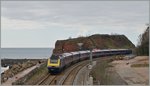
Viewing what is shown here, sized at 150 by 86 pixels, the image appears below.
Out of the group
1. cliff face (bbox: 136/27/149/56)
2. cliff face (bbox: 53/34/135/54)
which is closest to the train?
cliff face (bbox: 136/27/149/56)

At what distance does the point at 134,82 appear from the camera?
139ft

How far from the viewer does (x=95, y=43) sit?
419ft

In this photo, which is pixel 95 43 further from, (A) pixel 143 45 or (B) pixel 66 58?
(B) pixel 66 58

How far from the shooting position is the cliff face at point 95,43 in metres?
116

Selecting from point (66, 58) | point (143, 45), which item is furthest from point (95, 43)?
point (66, 58)

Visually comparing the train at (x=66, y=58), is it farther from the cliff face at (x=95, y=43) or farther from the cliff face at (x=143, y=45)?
the cliff face at (x=95, y=43)

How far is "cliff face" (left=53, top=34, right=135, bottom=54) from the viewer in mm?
116319

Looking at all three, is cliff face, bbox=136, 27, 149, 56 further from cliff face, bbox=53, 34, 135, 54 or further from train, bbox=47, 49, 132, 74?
cliff face, bbox=53, 34, 135, 54

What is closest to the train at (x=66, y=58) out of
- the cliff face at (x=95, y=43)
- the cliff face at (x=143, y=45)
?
the cliff face at (x=143, y=45)

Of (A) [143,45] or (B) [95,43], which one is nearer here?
(A) [143,45]

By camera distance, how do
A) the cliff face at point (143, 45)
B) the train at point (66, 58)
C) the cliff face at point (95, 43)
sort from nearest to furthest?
the train at point (66, 58)
the cliff face at point (143, 45)
the cliff face at point (95, 43)

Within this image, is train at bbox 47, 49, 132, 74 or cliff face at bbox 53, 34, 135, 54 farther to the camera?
cliff face at bbox 53, 34, 135, 54

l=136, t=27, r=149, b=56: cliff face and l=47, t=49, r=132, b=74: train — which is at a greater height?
l=136, t=27, r=149, b=56: cliff face

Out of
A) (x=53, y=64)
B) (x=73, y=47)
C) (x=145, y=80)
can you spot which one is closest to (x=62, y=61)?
(x=53, y=64)
